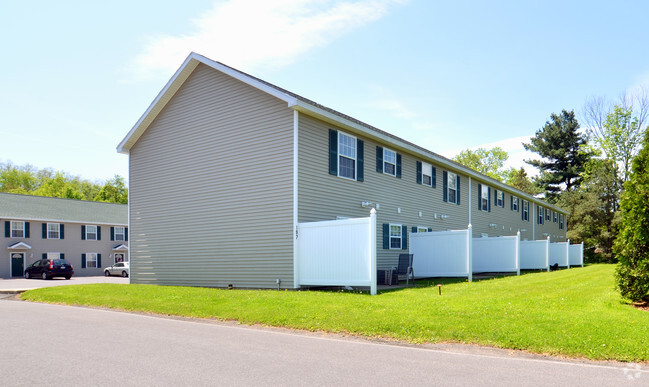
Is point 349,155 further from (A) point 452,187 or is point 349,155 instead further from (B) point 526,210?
(B) point 526,210

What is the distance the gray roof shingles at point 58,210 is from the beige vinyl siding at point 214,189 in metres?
22.0

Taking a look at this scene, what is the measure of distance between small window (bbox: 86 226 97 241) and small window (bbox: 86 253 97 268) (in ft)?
4.16

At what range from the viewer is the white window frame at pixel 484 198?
27.7m

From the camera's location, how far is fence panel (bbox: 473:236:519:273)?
2155 centimetres

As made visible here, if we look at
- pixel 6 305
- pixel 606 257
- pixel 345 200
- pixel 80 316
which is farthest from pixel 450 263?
pixel 606 257

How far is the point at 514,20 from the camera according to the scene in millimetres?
16688

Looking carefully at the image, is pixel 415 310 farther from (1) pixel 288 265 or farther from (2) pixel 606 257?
(2) pixel 606 257

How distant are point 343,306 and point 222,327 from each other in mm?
2554

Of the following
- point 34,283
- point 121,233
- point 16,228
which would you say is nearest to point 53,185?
point 121,233

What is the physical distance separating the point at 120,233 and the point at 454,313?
38.9 metres

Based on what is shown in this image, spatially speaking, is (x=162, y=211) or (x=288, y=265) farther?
(x=162, y=211)

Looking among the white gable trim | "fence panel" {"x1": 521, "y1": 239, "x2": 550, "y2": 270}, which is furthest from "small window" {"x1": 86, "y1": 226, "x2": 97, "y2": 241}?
"fence panel" {"x1": 521, "y1": 239, "x2": 550, "y2": 270}

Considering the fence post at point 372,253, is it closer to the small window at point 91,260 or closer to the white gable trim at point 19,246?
the white gable trim at point 19,246

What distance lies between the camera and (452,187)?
2461cm
